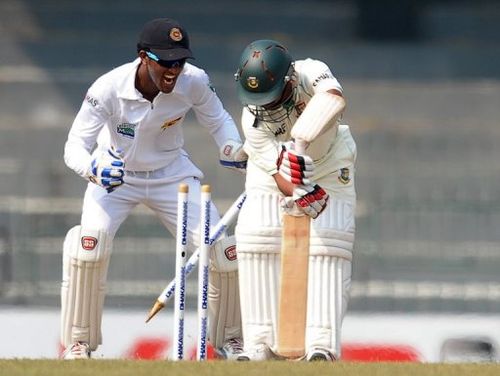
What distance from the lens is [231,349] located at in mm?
5965

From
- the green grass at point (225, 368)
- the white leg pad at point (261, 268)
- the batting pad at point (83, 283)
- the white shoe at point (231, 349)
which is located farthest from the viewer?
the white shoe at point (231, 349)

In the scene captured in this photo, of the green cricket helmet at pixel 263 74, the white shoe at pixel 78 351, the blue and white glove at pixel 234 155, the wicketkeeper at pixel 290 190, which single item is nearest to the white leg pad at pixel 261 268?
the wicketkeeper at pixel 290 190

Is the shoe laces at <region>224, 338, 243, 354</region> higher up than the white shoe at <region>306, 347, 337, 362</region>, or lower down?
higher up

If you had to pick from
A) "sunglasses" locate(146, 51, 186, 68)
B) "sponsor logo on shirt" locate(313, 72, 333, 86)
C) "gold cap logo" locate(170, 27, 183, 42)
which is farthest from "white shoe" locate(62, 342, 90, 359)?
"sponsor logo on shirt" locate(313, 72, 333, 86)

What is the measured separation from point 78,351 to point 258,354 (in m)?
A: 1.01

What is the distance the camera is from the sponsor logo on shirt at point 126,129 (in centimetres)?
583

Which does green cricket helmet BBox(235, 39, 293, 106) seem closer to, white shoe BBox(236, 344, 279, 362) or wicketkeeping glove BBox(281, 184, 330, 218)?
wicketkeeping glove BBox(281, 184, 330, 218)

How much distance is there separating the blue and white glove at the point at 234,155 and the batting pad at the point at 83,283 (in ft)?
2.02

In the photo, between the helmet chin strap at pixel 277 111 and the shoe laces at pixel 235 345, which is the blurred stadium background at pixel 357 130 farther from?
the helmet chin strap at pixel 277 111

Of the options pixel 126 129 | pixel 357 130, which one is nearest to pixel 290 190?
pixel 126 129

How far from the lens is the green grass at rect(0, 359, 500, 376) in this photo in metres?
4.34

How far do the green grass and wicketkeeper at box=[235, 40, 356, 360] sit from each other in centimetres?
54

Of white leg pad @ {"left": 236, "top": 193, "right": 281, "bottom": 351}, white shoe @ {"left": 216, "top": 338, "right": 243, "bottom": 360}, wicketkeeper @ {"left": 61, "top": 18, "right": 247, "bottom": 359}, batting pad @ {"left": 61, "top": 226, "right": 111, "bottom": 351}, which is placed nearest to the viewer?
white leg pad @ {"left": 236, "top": 193, "right": 281, "bottom": 351}

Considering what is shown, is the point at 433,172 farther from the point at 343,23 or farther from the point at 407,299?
the point at 343,23
